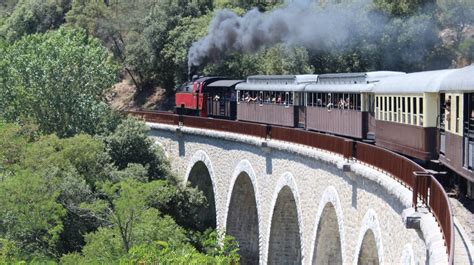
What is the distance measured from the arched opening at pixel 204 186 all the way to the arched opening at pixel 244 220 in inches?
124

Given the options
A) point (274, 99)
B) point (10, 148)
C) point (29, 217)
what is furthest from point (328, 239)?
point (10, 148)

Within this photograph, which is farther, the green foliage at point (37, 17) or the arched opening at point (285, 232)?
the green foliage at point (37, 17)

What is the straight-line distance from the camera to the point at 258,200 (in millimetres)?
29656

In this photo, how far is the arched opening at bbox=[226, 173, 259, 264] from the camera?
1320 inches

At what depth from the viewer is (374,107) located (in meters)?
23.3

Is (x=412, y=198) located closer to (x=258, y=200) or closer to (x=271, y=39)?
(x=258, y=200)

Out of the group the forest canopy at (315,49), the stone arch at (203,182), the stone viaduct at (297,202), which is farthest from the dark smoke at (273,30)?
the stone arch at (203,182)

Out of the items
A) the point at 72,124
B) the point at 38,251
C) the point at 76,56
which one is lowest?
the point at 38,251

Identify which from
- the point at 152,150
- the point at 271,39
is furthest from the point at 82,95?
the point at 271,39

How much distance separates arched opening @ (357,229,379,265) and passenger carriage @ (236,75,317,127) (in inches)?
480

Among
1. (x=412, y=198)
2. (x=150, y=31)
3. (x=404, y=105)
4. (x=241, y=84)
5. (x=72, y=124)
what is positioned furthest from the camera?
(x=150, y=31)

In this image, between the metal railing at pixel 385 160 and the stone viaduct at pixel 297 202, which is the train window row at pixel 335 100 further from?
the stone viaduct at pixel 297 202

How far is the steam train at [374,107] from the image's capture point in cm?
1524

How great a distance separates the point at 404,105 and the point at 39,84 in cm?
2574
